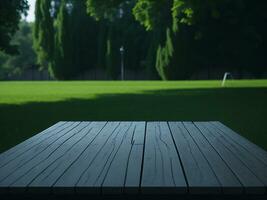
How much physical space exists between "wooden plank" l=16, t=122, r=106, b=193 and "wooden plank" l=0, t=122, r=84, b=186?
79mm

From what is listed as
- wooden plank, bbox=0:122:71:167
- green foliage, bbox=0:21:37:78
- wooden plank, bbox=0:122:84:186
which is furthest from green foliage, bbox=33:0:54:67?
wooden plank, bbox=0:122:84:186

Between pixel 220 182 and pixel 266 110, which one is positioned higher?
pixel 220 182

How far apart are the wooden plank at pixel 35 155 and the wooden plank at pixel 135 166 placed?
836mm

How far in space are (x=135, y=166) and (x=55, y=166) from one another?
26.9 inches

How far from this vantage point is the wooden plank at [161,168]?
3.30m

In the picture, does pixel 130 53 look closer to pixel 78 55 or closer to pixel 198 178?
pixel 78 55

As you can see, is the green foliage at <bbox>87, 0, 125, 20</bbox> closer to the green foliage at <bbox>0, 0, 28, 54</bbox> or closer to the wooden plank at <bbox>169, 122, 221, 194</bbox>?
the green foliage at <bbox>0, 0, 28, 54</bbox>

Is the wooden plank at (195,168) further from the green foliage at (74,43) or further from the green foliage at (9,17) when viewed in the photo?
the green foliage at (74,43)

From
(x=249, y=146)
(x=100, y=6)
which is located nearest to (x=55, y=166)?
(x=249, y=146)

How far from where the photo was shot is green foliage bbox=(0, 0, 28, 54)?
19922 millimetres

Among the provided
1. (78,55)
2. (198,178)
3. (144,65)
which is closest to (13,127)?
(198,178)
